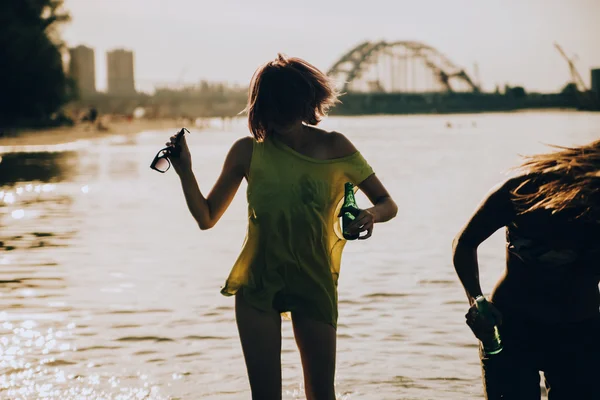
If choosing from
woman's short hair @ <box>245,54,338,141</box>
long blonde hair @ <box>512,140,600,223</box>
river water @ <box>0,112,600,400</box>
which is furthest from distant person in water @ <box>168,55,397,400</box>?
river water @ <box>0,112,600,400</box>

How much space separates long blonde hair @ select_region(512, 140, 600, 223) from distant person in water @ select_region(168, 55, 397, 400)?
586mm

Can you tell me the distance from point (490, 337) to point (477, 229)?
36 cm

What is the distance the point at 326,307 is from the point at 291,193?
0.43 m

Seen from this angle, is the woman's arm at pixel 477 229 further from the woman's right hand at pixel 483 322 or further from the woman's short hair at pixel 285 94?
the woman's short hair at pixel 285 94

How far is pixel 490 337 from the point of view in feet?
11.3

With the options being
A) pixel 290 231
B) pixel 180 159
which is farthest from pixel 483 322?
pixel 180 159

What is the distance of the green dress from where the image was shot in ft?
12.1

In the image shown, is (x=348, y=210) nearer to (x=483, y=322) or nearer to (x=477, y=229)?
(x=477, y=229)

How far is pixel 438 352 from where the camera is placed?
25.4ft

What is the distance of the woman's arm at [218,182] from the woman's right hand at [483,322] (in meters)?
0.97

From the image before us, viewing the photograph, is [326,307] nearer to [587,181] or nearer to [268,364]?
[268,364]

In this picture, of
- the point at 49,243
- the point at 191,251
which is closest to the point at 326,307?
the point at 191,251

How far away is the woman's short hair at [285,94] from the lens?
3.62 m

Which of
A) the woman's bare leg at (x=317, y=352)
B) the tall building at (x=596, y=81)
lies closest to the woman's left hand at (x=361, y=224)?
the woman's bare leg at (x=317, y=352)
